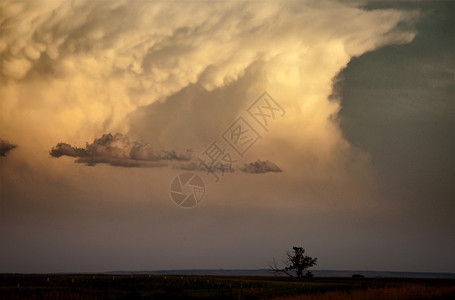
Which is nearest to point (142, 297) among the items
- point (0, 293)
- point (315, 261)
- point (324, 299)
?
point (0, 293)

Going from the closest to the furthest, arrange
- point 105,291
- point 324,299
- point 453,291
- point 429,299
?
point 429,299, point 453,291, point 324,299, point 105,291

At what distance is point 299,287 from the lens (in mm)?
61625

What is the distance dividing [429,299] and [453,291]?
4065 millimetres

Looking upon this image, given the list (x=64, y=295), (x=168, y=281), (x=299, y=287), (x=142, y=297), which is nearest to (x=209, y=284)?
(x=168, y=281)

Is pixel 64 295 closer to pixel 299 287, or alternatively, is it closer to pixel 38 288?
pixel 38 288

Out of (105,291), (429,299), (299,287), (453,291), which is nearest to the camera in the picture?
(429,299)

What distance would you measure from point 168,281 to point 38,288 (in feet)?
60.1

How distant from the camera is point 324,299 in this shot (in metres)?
42.6

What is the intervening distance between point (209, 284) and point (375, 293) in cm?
2717

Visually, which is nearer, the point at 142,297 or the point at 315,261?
the point at 142,297

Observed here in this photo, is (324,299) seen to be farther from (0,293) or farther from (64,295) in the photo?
(0,293)

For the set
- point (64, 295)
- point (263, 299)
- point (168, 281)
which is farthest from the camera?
point (168, 281)

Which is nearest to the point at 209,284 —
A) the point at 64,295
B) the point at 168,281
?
the point at 168,281

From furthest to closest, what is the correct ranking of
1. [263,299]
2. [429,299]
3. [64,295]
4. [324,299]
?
[64,295] < [263,299] < [324,299] < [429,299]
